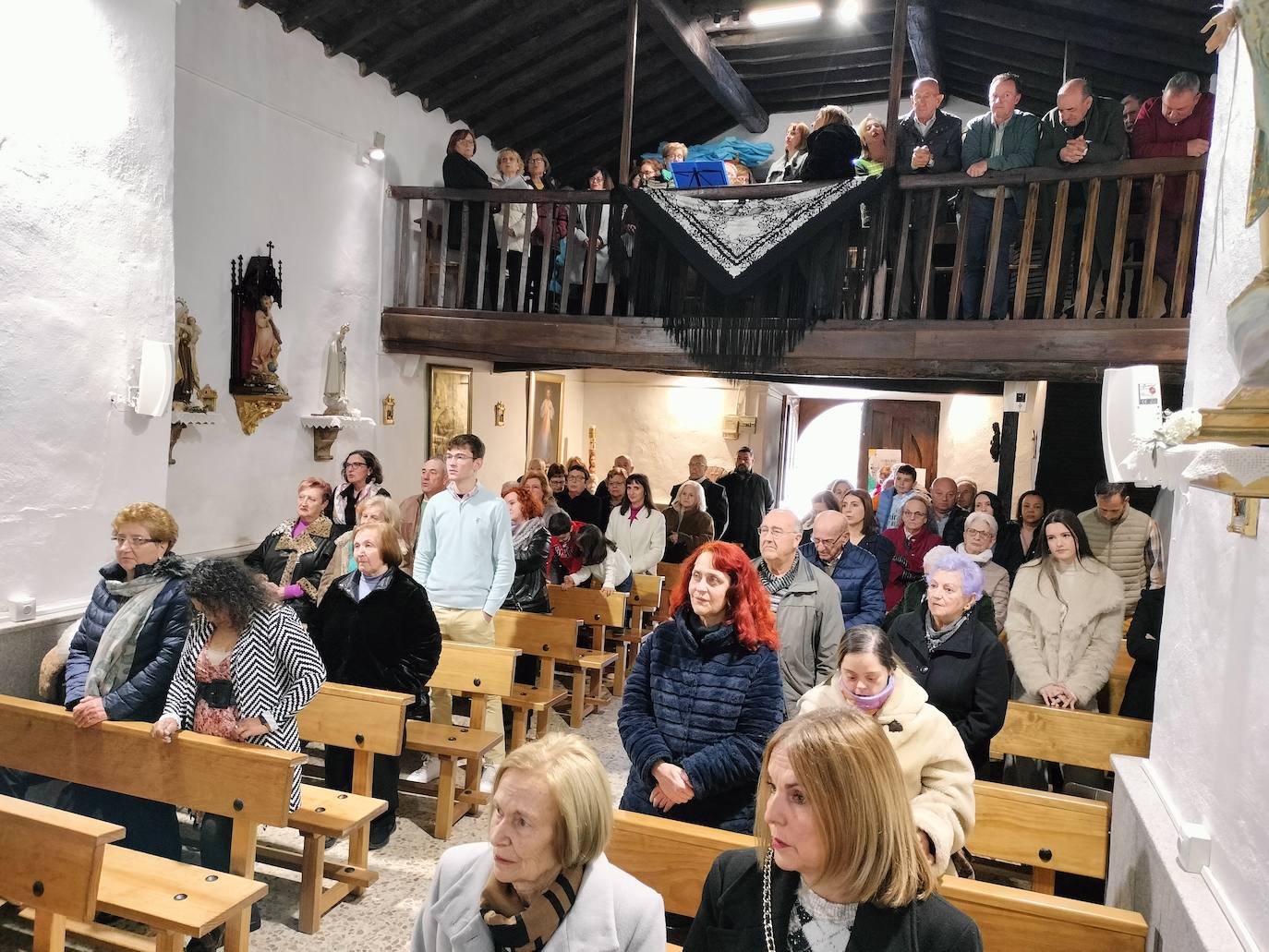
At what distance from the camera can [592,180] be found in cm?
841

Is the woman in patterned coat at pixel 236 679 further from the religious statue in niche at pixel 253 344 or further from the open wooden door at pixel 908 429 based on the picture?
the open wooden door at pixel 908 429

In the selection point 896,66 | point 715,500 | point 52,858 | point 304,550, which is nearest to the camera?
point 52,858

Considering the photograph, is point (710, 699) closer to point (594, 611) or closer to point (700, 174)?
point (594, 611)

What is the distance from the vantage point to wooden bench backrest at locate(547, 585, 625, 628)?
22.1 feet

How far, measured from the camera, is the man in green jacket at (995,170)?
636 cm

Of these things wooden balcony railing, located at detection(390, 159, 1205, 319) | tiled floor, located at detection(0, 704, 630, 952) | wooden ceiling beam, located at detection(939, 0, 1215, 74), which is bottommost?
→ tiled floor, located at detection(0, 704, 630, 952)

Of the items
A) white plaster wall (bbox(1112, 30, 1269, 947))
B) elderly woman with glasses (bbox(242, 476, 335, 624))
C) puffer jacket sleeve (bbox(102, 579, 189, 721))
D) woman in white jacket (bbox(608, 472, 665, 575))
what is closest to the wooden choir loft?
woman in white jacket (bbox(608, 472, 665, 575))

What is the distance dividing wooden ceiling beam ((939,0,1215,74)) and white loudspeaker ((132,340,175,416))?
7.27m

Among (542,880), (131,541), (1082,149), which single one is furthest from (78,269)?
(1082,149)

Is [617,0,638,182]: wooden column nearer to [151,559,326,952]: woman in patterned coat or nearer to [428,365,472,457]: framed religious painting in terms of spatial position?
[428,365,472,457]: framed religious painting

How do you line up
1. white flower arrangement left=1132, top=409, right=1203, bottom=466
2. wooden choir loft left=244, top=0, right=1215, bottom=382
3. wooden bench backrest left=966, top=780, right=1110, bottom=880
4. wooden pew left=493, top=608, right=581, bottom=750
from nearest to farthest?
white flower arrangement left=1132, top=409, right=1203, bottom=466, wooden bench backrest left=966, top=780, right=1110, bottom=880, wooden pew left=493, top=608, right=581, bottom=750, wooden choir loft left=244, top=0, right=1215, bottom=382

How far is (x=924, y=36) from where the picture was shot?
359 inches

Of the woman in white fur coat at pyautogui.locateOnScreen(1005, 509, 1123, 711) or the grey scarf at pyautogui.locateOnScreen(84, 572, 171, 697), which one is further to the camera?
the woman in white fur coat at pyautogui.locateOnScreen(1005, 509, 1123, 711)

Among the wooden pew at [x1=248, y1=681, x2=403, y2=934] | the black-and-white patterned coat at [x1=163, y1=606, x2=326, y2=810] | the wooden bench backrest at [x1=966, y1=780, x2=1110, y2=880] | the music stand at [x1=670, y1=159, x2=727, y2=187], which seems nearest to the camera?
the wooden bench backrest at [x1=966, y1=780, x2=1110, y2=880]
